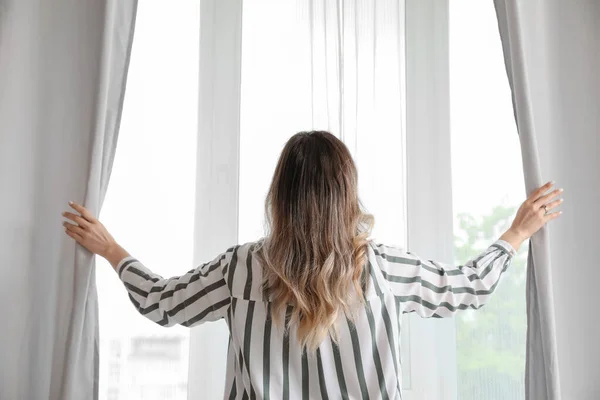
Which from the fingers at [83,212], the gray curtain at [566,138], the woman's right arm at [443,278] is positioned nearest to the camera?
the woman's right arm at [443,278]

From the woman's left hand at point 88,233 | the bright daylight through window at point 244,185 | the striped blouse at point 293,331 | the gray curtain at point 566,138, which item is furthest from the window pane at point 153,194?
the gray curtain at point 566,138

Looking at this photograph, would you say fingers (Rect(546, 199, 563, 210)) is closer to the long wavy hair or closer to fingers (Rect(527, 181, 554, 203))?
fingers (Rect(527, 181, 554, 203))

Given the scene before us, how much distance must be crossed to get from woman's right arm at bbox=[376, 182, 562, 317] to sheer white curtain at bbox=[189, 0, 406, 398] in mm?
295

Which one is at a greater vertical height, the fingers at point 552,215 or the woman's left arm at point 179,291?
the fingers at point 552,215

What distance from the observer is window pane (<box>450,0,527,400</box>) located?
1708 mm

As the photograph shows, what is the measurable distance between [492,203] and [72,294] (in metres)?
1.22

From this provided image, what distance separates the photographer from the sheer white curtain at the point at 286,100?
1.67 m

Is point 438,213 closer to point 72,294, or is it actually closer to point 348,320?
point 348,320

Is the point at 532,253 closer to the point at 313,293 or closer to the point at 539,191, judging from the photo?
the point at 539,191

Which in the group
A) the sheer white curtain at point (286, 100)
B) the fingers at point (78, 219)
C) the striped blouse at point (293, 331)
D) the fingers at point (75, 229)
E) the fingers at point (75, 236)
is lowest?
the striped blouse at point (293, 331)

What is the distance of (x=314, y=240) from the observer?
48.9 inches

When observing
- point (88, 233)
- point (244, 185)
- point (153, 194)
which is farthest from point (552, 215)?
point (88, 233)

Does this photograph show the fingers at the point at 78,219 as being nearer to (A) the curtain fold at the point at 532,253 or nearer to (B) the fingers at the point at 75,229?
(B) the fingers at the point at 75,229

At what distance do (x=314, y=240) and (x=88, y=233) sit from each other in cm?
63
